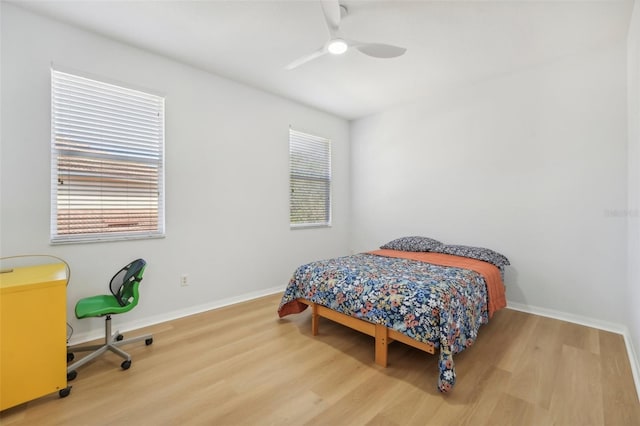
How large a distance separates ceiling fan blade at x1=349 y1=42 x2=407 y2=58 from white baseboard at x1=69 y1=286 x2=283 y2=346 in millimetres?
2936

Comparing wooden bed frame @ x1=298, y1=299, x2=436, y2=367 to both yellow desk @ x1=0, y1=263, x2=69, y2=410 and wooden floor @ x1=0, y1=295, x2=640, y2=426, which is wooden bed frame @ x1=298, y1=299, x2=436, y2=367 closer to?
wooden floor @ x1=0, y1=295, x2=640, y2=426

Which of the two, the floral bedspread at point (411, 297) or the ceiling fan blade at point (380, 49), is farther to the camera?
the ceiling fan blade at point (380, 49)

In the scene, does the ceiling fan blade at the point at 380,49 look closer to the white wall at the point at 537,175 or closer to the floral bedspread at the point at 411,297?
the floral bedspread at the point at 411,297

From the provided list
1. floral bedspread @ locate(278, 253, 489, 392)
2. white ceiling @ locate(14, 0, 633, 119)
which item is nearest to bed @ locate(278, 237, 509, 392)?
floral bedspread @ locate(278, 253, 489, 392)

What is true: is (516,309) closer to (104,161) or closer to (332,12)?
(332,12)

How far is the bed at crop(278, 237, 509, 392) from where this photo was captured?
1.86 meters

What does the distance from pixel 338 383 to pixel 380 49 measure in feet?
7.97

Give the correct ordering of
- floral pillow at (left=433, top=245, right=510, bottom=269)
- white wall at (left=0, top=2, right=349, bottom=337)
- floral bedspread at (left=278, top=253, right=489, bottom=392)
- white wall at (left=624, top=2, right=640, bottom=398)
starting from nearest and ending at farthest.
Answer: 1. floral bedspread at (left=278, top=253, right=489, bottom=392)
2. white wall at (left=624, top=2, right=640, bottom=398)
3. white wall at (left=0, top=2, right=349, bottom=337)
4. floral pillow at (left=433, top=245, right=510, bottom=269)

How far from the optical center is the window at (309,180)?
4102 mm

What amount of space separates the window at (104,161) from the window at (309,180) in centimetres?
176

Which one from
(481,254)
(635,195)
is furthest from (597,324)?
(635,195)

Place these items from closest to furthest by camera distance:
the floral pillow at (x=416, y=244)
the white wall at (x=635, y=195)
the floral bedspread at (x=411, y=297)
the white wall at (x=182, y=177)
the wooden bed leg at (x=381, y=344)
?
the floral bedspread at (x=411, y=297), the white wall at (x=635, y=195), the wooden bed leg at (x=381, y=344), the white wall at (x=182, y=177), the floral pillow at (x=416, y=244)

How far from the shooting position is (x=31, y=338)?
1625 millimetres

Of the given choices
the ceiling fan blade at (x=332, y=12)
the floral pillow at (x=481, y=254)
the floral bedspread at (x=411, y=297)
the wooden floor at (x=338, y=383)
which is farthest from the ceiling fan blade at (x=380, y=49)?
the wooden floor at (x=338, y=383)
